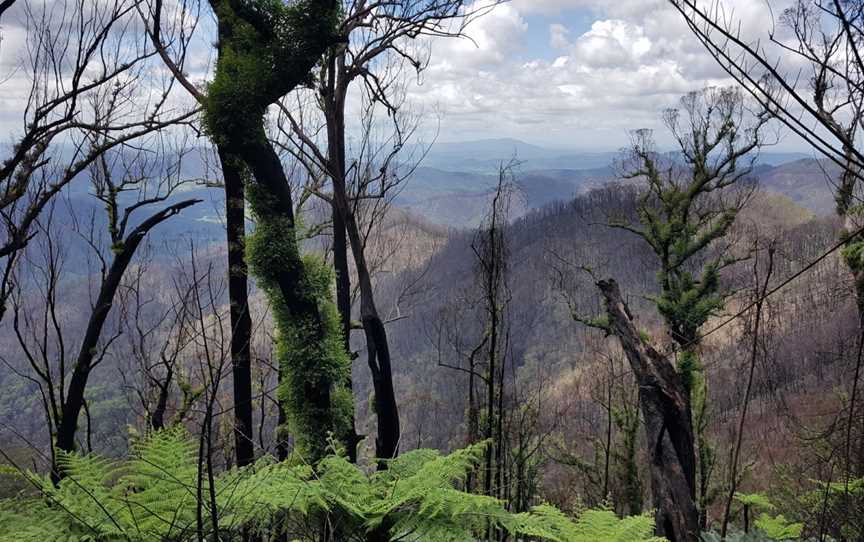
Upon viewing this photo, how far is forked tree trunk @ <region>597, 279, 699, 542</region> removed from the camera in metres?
4.09

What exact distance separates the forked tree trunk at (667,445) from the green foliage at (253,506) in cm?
202

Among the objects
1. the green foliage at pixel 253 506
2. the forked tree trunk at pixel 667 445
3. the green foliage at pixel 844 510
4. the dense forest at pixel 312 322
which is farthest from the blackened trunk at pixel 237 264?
the green foliage at pixel 844 510

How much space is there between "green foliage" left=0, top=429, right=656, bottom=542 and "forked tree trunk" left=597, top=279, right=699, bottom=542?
2.02 metres

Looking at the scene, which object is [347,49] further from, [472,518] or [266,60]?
[472,518]

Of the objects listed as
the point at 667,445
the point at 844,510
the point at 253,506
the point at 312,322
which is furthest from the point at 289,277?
the point at 844,510

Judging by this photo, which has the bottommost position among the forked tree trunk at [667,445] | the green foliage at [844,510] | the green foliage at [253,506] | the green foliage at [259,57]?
the green foliage at [844,510]

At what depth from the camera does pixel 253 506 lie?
1.93 m

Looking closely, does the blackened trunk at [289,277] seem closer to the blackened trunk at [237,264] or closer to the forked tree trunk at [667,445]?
the blackened trunk at [237,264]

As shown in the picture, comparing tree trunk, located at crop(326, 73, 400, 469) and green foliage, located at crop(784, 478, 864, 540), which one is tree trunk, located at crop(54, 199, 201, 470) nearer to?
tree trunk, located at crop(326, 73, 400, 469)

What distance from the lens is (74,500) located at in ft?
6.15

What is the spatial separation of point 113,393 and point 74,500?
346 ft

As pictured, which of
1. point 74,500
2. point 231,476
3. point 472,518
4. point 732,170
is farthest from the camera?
point 732,170

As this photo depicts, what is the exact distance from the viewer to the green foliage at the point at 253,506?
181cm

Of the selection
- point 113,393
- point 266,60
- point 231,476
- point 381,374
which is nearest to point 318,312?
point 381,374
